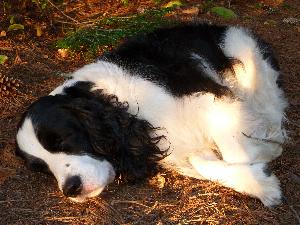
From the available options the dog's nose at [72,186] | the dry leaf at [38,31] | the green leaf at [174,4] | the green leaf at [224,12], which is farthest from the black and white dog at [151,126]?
the green leaf at [174,4]

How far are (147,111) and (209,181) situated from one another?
69 cm

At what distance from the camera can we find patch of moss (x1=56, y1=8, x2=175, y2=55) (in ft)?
17.5

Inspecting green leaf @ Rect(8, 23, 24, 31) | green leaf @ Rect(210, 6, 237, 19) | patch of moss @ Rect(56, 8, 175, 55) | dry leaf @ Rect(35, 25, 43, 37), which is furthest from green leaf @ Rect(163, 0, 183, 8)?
green leaf @ Rect(8, 23, 24, 31)

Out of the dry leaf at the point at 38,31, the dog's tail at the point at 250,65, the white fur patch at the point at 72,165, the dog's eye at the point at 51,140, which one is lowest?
the dry leaf at the point at 38,31

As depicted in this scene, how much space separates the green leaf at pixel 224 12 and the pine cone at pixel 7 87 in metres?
2.84

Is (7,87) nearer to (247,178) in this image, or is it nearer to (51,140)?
(51,140)

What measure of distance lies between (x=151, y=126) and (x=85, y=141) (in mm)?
519

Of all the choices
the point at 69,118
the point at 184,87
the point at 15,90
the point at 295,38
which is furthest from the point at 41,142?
the point at 295,38

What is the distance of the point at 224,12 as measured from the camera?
642 cm

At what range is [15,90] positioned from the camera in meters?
4.91

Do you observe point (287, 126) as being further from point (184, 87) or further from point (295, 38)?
point (295, 38)

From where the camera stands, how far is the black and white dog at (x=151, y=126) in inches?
137

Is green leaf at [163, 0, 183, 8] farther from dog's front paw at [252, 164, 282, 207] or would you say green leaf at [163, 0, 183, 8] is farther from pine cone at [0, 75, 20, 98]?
dog's front paw at [252, 164, 282, 207]

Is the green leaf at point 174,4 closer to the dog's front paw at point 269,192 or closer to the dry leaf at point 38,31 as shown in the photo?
the dry leaf at point 38,31
